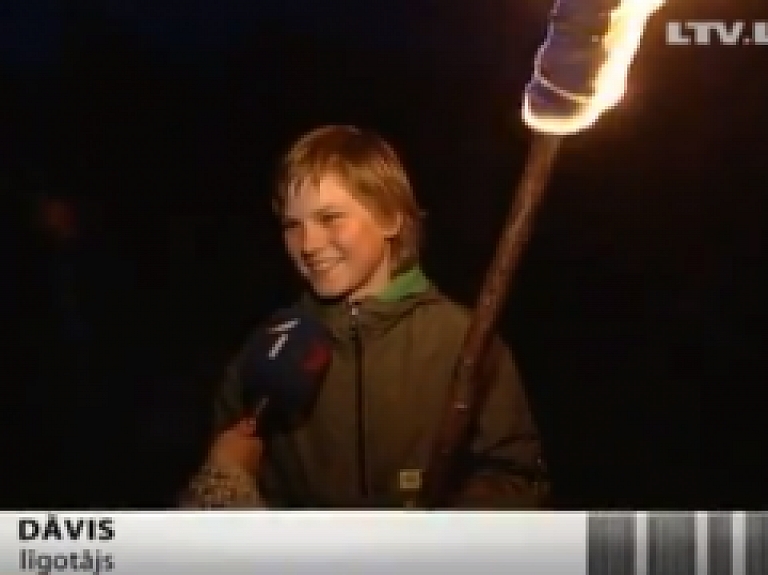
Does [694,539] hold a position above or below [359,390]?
below

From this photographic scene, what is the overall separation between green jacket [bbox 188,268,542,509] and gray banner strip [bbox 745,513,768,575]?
0.33 m

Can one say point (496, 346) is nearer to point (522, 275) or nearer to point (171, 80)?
point (522, 275)

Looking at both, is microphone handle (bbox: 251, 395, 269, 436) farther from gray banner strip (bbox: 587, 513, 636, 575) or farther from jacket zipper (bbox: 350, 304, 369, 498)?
gray banner strip (bbox: 587, 513, 636, 575)

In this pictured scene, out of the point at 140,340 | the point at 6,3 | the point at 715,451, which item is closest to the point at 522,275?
the point at 715,451

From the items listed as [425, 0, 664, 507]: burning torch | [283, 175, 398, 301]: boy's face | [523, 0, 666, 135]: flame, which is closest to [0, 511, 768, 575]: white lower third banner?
[425, 0, 664, 507]: burning torch

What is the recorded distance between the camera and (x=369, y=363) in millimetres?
2201

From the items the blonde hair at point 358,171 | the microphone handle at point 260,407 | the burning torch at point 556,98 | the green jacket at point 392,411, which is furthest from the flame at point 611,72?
the microphone handle at point 260,407

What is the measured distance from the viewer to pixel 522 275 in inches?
86.2

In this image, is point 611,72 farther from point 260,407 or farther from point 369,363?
point 260,407

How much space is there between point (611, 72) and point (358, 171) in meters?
0.40

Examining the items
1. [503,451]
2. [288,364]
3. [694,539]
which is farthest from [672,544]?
[288,364]

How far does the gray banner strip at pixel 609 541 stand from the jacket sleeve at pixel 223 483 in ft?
1.67

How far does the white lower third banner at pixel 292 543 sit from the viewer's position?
225 centimetres

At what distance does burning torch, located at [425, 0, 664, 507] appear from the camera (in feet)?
7.05
